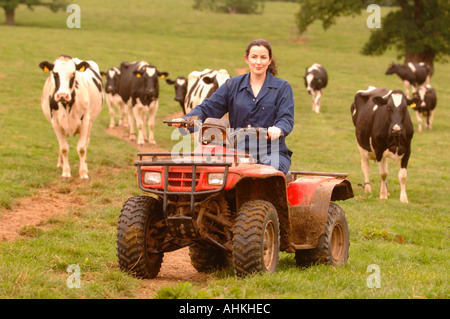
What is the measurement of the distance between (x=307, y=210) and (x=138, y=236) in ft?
5.57

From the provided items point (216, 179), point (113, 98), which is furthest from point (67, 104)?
point (113, 98)

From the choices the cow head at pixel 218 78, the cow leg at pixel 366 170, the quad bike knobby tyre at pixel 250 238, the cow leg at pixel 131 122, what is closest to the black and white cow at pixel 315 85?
the cow leg at pixel 131 122

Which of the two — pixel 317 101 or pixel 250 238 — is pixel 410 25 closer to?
pixel 317 101

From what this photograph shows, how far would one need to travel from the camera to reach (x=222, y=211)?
589 cm

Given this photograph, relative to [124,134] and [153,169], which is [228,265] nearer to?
[153,169]

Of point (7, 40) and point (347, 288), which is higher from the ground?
point (7, 40)

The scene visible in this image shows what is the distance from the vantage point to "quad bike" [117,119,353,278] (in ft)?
17.8

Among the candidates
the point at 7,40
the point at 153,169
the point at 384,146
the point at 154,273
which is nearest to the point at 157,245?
the point at 154,273

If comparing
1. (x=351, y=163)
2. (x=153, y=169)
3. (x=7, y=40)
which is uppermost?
(x=7, y=40)

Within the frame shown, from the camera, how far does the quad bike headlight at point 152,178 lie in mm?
5566

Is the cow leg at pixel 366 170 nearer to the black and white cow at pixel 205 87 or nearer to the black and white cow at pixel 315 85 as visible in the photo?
the black and white cow at pixel 205 87

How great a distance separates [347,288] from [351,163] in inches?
506

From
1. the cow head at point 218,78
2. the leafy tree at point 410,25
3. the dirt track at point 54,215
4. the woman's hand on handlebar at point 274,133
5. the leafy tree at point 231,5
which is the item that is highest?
the leafy tree at point 231,5
